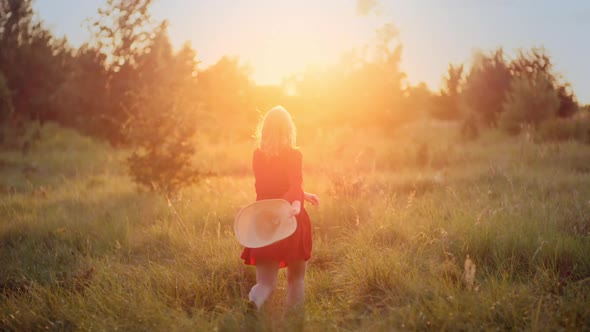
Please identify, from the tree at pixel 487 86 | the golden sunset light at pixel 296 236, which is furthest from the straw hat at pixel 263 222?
the tree at pixel 487 86

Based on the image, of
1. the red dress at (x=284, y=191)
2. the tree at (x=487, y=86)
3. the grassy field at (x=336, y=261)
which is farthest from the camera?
the tree at (x=487, y=86)

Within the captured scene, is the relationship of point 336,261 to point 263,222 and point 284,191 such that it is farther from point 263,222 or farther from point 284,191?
point 263,222

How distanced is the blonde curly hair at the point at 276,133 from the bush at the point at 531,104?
44.5 feet

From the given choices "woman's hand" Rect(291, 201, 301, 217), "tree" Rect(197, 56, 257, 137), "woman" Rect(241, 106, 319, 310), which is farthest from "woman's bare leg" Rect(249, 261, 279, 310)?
"tree" Rect(197, 56, 257, 137)

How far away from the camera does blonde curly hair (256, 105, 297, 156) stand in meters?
3.73

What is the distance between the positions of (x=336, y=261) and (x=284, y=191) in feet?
4.78

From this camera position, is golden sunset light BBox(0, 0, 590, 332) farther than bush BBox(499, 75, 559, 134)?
No

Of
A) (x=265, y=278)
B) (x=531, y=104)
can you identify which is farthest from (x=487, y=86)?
(x=265, y=278)

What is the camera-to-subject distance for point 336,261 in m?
4.91

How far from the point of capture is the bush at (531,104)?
1534 centimetres

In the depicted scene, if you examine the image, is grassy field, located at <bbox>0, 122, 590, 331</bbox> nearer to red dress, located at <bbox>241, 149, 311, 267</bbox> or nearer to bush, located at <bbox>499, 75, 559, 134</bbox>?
red dress, located at <bbox>241, 149, 311, 267</bbox>

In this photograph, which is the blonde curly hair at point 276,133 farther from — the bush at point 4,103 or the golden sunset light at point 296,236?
the bush at point 4,103

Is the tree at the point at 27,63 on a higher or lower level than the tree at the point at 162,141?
higher

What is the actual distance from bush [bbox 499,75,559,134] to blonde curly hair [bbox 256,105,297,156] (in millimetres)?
13563
